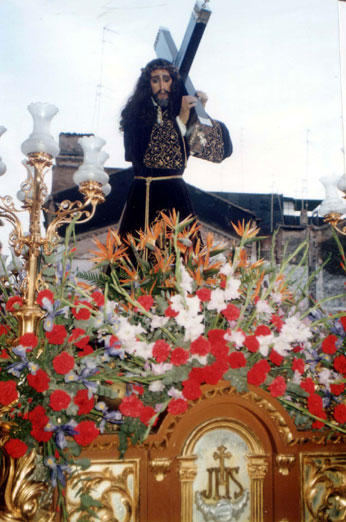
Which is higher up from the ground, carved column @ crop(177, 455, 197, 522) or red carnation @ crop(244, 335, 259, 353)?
red carnation @ crop(244, 335, 259, 353)

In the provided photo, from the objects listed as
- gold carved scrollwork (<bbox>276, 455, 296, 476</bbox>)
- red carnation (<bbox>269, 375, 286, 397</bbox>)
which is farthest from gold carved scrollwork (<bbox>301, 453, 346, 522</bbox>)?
red carnation (<bbox>269, 375, 286, 397</bbox>)

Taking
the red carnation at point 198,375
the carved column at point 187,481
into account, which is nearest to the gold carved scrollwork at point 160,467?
the carved column at point 187,481

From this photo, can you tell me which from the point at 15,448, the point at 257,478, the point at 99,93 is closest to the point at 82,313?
the point at 15,448

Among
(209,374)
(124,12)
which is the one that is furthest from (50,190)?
(209,374)

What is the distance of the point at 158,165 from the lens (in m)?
3.98

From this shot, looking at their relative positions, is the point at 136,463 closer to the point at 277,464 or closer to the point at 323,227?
the point at 277,464

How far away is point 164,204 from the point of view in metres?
3.85

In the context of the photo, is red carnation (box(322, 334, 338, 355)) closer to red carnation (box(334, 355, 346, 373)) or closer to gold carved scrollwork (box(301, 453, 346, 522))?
red carnation (box(334, 355, 346, 373))

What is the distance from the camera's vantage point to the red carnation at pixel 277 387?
2193mm

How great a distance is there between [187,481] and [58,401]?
579 millimetres

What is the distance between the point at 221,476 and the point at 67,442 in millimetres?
623

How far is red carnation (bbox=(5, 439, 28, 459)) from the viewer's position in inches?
75.0

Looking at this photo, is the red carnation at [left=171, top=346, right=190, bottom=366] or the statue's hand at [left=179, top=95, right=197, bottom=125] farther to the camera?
the statue's hand at [left=179, top=95, right=197, bottom=125]

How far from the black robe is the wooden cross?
252 mm
